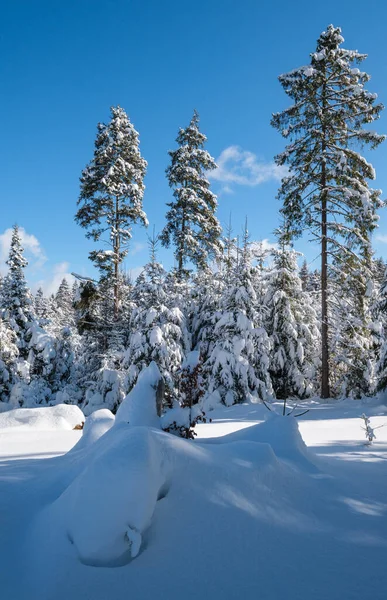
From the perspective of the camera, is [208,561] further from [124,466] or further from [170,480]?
[124,466]

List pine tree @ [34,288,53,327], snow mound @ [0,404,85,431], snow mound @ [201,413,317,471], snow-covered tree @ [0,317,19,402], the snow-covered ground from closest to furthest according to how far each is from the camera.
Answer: the snow-covered ground → snow mound @ [201,413,317,471] → snow mound @ [0,404,85,431] → snow-covered tree @ [0,317,19,402] → pine tree @ [34,288,53,327]

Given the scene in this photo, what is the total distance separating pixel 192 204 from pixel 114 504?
16469 millimetres

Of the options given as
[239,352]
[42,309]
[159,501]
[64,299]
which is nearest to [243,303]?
[239,352]

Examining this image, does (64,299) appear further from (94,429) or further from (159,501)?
(159,501)

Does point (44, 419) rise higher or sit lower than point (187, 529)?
lower

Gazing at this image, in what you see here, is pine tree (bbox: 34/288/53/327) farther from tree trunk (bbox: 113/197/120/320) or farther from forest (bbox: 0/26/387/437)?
tree trunk (bbox: 113/197/120/320)

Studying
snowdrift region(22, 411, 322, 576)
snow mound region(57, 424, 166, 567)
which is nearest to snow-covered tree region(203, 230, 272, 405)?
snowdrift region(22, 411, 322, 576)

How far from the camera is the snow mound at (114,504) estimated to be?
217cm

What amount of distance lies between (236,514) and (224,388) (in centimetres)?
995

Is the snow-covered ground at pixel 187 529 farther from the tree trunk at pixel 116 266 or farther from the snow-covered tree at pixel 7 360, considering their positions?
the snow-covered tree at pixel 7 360

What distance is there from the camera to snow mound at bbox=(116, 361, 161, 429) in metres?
4.48

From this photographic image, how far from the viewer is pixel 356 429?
24.6 ft

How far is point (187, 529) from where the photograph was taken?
243 centimetres

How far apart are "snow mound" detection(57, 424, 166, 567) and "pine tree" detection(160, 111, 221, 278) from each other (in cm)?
1466
